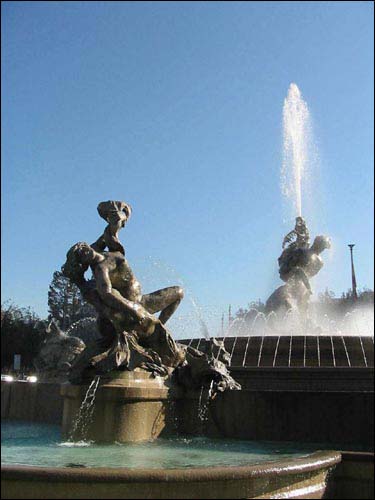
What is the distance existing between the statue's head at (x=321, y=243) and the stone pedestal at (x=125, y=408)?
32.5 ft

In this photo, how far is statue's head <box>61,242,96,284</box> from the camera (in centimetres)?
826

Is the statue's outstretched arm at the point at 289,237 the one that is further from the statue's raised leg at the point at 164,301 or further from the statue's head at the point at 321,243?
the statue's raised leg at the point at 164,301

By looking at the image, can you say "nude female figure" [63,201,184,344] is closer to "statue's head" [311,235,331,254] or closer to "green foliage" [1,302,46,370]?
"statue's head" [311,235,331,254]

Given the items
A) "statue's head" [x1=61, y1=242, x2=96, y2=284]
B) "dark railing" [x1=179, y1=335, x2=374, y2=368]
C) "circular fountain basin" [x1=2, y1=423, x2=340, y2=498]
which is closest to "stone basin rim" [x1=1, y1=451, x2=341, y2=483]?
"circular fountain basin" [x1=2, y1=423, x2=340, y2=498]

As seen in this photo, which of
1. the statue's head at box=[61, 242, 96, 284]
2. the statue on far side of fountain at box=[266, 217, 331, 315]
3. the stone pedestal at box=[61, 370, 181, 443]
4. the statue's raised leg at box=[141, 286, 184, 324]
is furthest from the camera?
the statue on far side of fountain at box=[266, 217, 331, 315]

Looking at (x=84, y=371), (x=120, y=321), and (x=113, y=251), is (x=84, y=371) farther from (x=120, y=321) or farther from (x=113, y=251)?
(x=113, y=251)

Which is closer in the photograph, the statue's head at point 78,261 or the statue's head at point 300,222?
the statue's head at point 78,261

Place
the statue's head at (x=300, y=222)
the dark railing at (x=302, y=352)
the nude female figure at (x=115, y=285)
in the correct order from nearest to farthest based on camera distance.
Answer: the nude female figure at (x=115, y=285) < the dark railing at (x=302, y=352) < the statue's head at (x=300, y=222)

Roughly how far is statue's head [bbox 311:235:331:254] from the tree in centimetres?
3935

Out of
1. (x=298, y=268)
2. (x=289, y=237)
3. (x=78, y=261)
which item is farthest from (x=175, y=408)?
(x=289, y=237)

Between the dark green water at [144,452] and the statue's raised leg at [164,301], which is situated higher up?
the statue's raised leg at [164,301]

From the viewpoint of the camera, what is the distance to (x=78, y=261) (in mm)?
8305

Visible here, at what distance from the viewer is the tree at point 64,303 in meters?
54.1

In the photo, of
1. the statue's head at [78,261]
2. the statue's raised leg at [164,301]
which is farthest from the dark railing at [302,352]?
the statue's head at [78,261]
